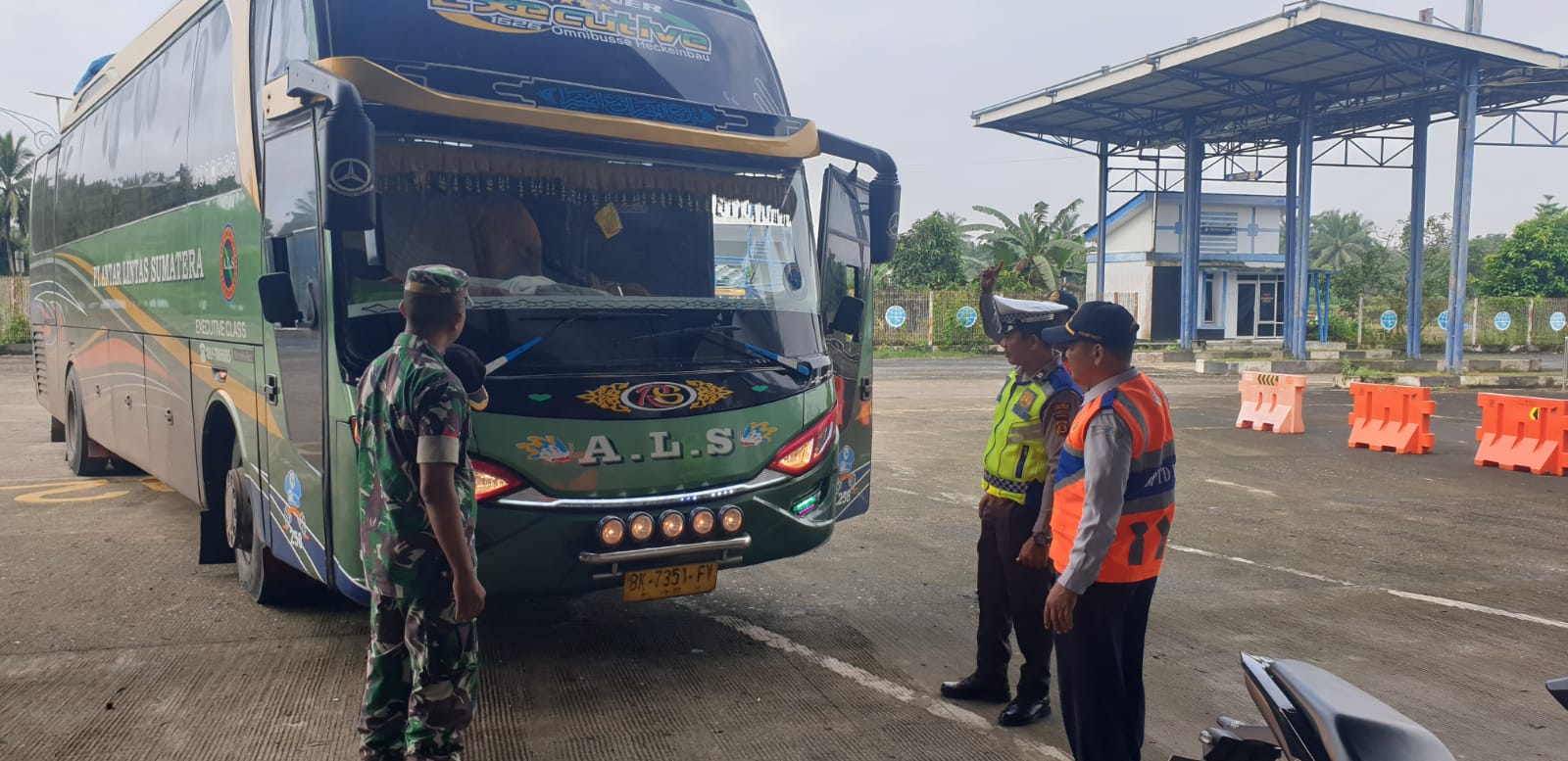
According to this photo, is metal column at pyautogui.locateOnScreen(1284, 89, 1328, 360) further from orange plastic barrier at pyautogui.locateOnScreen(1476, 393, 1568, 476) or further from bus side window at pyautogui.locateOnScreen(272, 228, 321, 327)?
bus side window at pyautogui.locateOnScreen(272, 228, 321, 327)

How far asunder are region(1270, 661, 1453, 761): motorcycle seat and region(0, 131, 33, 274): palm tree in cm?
5762

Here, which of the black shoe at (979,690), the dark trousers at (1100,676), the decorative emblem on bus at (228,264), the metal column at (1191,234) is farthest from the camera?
the metal column at (1191,234)

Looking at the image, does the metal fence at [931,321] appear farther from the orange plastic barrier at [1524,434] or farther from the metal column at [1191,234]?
the orange plastic barrier at [1524,434]

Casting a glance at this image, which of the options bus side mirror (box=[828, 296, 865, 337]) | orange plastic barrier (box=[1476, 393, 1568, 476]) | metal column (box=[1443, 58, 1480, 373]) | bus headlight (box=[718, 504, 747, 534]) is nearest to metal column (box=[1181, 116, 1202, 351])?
metal column (box=[1443, 58, 1480, 373])

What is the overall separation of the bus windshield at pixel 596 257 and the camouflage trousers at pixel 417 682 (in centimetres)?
120

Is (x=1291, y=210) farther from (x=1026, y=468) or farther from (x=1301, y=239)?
(x=1026, y=468)

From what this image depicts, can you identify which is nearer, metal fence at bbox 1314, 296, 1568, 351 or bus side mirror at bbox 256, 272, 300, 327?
bus side mirror at bbox 256, 272, 300, 327

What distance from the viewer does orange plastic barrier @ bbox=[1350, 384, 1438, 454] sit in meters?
13.3

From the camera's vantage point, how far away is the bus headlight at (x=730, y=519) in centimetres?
504

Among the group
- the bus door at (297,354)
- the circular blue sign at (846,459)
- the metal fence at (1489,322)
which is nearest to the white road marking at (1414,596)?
the circular blue sign at (846,459)

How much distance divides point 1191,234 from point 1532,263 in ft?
66.4

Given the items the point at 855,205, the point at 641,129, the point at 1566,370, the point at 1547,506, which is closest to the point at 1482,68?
the point at 1566,370

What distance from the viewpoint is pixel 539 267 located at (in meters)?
5.00

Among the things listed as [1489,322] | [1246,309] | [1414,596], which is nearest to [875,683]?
[1414,596]
